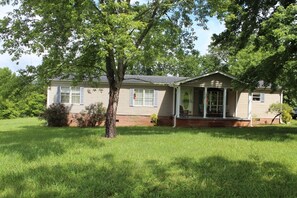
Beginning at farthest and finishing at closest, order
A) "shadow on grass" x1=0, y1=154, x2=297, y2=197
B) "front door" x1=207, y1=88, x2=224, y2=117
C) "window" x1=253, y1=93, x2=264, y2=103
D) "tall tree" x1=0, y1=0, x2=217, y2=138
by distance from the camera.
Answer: "window" x1=253, y1=93, x2=264, y2=103 → "front door" x1=207, y1=88, x2=224, y2=117 → "tall tree" x1=0, y1=0, x2=217, y2=138 → "shadow on grass" x1=0, y1=154, x2=297, y2=197

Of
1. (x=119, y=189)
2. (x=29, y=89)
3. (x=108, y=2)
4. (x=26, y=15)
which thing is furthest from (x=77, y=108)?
(x=119, y=189)

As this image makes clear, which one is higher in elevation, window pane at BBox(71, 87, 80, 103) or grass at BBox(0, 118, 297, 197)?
window pane at BBox(71, 87, 80, 103)

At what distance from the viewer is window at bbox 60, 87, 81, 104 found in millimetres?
24250

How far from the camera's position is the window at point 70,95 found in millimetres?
24250

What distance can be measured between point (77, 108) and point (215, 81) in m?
9.68

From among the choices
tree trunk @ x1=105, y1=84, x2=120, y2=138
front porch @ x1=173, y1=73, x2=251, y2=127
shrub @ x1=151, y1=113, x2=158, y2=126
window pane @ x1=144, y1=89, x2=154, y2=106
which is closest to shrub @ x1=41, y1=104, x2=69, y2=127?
window pane @ x1=144, y1=89, x2=154, y2=106

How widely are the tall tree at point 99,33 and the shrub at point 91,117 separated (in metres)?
6.63

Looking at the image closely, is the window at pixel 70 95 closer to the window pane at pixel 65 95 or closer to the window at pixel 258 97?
the window pane at pixel 65 95

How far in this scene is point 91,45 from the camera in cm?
1317

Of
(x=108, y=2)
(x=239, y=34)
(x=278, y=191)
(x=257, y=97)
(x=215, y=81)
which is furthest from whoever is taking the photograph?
A: (x=257, y=97)

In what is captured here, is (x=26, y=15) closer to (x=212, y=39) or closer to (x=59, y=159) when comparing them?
(x=59, y=159)

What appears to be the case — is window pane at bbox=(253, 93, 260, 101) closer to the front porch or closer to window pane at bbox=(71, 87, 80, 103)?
the front porch

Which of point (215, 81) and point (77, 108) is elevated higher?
point (215, 81)

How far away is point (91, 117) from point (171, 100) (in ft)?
19.1
